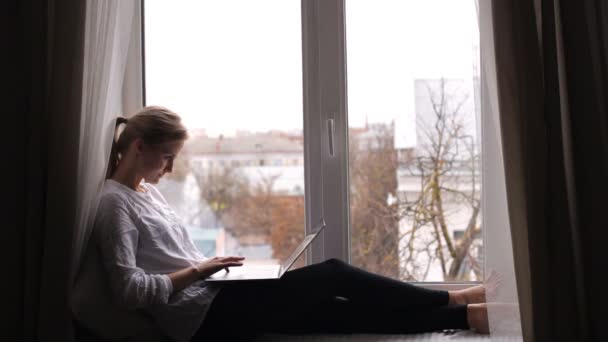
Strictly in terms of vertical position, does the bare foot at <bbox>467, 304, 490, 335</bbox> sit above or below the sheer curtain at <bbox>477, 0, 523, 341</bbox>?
below

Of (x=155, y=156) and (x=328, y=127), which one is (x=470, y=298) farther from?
(x=155, y=156)

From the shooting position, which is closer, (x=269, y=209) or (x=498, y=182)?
(x=498, y=182)

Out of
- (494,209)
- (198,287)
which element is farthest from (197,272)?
(494,209)

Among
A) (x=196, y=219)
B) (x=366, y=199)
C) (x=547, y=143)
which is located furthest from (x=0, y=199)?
(x=547, y=143)

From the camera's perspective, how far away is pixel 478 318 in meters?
2.06

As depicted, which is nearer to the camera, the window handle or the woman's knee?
the woman's knee

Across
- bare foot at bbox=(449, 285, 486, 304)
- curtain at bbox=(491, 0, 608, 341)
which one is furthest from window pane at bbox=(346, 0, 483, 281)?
curtain at bbox=(491, 0, 608, 341)

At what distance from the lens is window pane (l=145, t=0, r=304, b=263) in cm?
247

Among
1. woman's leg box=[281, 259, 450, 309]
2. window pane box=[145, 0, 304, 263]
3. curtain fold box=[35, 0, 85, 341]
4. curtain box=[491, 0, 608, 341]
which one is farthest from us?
window pane box=[145, 0, 304, 263]

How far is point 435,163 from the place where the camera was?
93.6 inches

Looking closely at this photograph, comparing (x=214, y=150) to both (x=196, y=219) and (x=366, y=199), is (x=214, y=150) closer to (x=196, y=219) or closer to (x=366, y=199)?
(x=196, y=219)

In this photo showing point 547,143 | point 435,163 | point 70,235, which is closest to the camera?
point 547,143

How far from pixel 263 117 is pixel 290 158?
0.19 meters

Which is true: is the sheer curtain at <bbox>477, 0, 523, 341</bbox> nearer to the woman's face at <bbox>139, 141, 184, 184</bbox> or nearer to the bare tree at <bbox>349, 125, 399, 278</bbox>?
the bare tree at <bbox>349, 125, 399, 278</bbox>
